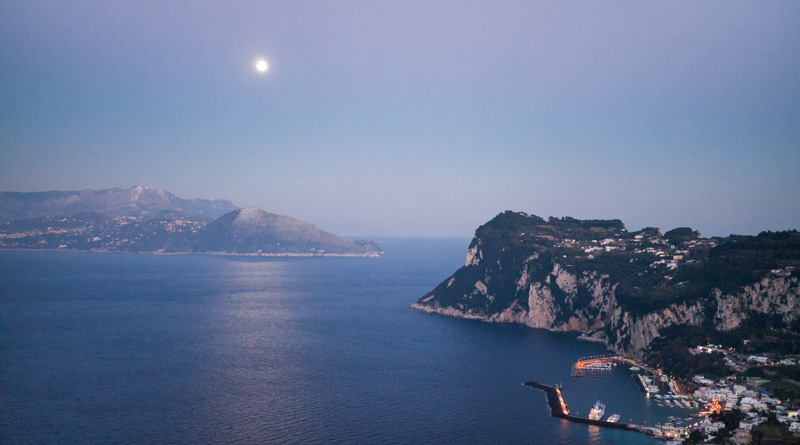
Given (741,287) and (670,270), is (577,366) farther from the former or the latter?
(670,270)

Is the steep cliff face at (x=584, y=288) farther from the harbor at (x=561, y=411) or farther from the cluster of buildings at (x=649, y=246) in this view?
the harbor at (x=561, y=411)

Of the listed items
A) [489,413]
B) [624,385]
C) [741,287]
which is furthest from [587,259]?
[489,413]

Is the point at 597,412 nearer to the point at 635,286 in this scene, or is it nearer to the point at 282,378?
the point at 282,378

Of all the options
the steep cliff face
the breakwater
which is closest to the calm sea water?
the breakwater

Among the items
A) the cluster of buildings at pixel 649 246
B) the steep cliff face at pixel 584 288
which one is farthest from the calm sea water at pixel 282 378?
the cluster of buildings at pixel 649 246

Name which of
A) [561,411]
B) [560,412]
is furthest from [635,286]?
[560,412]

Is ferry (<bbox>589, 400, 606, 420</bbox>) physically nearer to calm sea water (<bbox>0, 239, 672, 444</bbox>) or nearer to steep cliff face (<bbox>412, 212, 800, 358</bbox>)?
calm sea water (<bbox>0, 239, 672, 444</bbox>)
